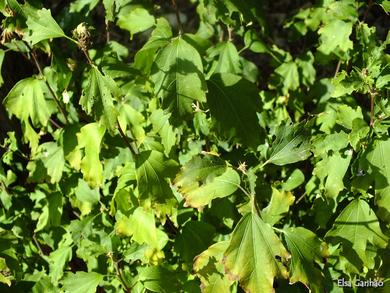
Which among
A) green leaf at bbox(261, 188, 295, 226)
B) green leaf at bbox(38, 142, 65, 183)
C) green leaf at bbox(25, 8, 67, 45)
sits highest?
green leaf at bbox(25, 8, 67, 45)

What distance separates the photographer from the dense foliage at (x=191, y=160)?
1843 mm

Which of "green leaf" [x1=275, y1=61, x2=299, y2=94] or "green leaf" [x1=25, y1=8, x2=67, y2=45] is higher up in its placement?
"green leaf" [x1=25, y1=8, x2=67, y2=45]

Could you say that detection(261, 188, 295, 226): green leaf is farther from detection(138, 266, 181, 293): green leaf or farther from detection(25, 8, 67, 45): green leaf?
detection(25, 8, 67, 45): green leaf

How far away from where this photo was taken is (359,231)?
1978mm

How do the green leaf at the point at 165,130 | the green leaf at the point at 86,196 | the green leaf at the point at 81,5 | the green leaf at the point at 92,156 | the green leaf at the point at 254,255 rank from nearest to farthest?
the green leaf at the point at 254,255 < the green leaf at the point at 92,156 < the green leaf at the point at 165,130 < the green leaf at the point at 86,196 < the green leaf at the point at 81,5

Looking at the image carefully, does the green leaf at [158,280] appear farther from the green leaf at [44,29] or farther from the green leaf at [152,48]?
the green leaf at [44,29]

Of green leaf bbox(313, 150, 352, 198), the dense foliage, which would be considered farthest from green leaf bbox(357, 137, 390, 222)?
green leaf bbox(313, 150, 352, 198)

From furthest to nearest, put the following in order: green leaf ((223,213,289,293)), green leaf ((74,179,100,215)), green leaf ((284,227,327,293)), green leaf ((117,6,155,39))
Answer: green leaf ((74,179,100,215))
green leaf ((117,6,155,39))
green leaf ((284,227,327,293))
green leaf ((223,213,289,293))

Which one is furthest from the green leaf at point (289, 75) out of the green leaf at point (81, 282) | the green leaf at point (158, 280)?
the green leaf at point (81, 282)

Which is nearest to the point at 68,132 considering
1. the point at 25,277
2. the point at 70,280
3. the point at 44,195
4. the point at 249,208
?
the point at 44,195

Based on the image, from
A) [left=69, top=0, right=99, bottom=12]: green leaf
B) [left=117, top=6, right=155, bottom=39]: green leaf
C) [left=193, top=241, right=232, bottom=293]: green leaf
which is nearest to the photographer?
[left=193, top=241, right=232, bottom=293]: green leaf

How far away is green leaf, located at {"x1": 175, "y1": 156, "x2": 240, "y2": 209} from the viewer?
1836mm

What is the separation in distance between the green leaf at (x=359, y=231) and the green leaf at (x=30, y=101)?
1.39 meters

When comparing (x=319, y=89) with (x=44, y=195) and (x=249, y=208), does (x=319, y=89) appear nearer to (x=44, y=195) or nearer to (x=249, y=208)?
(x=249, y=208)
